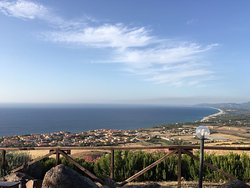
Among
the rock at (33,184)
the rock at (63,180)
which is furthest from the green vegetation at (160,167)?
the rock at (63,180)

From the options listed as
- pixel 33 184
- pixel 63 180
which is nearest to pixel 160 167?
pixel 33 184

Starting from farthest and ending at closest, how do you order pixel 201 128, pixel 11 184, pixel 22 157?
pixel 22 157 < pixel 201 128 < pixel 11 184

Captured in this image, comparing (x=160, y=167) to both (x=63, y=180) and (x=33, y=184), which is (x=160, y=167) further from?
(x=63, y=180)

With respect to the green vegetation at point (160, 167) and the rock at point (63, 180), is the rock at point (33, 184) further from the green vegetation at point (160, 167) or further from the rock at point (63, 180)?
the green vegetation at point (160, 167)

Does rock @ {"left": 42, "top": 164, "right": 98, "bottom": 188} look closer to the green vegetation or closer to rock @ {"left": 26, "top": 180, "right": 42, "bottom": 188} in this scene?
rock @ {"left": 26, "top": 180, "right": 42, "bottom": 188}

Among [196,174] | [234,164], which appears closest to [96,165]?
[196,174]

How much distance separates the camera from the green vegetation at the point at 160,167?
31.6 feet

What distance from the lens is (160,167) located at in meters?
9.94

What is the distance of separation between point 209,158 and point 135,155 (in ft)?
6.83

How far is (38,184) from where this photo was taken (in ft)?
25.0

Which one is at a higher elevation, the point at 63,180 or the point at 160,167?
the point at 63,180

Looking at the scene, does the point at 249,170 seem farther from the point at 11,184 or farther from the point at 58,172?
the point at 11,184

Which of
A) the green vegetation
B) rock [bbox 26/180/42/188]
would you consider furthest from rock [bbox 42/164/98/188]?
the green vegetation

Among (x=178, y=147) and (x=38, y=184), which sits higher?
(x=178, y=147)
